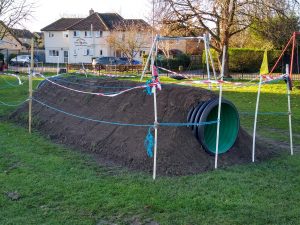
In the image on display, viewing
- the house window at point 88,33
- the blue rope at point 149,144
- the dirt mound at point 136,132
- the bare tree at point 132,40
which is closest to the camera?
the blue rope at point 149,144

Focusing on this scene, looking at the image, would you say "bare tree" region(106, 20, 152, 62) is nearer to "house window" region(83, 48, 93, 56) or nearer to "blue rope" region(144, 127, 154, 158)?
"house window" region(83, 48, 93, 56)

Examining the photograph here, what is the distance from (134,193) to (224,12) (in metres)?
22.9

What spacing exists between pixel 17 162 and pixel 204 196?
3.75 m

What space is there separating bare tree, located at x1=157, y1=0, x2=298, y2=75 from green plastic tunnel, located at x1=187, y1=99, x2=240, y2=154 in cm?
1836

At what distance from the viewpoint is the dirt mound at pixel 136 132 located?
24.9 feet

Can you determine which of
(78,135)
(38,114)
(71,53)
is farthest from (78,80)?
(71,53)

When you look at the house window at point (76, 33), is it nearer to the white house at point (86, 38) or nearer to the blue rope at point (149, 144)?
the white house at point (86, 38)

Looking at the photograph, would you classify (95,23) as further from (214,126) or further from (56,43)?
(214,126)

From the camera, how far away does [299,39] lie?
109 feet

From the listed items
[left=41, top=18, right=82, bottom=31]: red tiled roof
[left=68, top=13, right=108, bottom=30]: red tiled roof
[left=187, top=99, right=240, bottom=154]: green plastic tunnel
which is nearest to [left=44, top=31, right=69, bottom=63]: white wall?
[left=41, top=18, right=82, bottom=31]: red tiled roof

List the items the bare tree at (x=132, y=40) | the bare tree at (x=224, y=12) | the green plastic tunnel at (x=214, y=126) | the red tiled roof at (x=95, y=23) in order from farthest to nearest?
the red tiled roof at (x=95, y=23)
the bare tree at (x=132, y=40)
the bare tree at (x=224, y=12)
the green plastic tunnel at (x=214, y=126)

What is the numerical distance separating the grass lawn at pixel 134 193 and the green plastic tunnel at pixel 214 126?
76 cm

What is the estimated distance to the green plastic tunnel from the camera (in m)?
7.85

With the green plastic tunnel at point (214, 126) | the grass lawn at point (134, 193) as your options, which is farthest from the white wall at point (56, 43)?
the grass lawn at point (134, 193)
